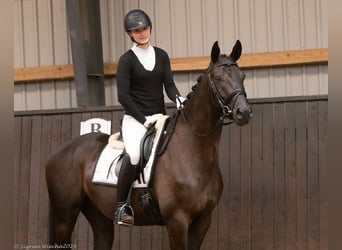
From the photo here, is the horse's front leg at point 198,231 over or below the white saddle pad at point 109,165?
below

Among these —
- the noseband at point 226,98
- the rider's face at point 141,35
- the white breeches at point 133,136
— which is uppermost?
the rider's face at point 141,35

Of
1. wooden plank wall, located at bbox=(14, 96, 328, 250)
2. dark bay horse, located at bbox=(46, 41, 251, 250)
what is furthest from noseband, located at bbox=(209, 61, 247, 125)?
wooden plank wall, located at bbox=(14, 96, 328, 250)

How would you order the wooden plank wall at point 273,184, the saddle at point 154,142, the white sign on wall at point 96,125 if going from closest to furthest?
the saddle at point 154,142, the wooden plank wall at point 273,184, the white sign on wall at point 96,125


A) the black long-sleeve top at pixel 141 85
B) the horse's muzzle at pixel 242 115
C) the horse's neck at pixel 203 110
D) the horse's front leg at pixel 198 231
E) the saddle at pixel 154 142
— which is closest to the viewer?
the horse's muzzle at pixel 242 115

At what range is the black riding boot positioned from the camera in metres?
5.00

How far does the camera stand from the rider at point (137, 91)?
5.02m

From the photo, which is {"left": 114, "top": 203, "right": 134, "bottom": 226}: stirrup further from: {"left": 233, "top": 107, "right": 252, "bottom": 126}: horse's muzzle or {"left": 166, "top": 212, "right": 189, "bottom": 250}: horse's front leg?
{"left": 233, "top": 107, "right": 252, "bottom": 126}: horse's muzzle

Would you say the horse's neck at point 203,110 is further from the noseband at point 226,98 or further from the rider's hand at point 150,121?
the rider's hand at point 150,121

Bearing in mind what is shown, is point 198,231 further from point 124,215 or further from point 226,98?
point 226,98

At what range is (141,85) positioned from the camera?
17.0 ft

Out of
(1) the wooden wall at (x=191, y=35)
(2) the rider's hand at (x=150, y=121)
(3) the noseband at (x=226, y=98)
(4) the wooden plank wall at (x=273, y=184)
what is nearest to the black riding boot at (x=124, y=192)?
(2) the rider's hand at (x=150, y=121)

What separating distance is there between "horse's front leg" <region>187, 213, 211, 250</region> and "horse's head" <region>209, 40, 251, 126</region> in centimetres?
89

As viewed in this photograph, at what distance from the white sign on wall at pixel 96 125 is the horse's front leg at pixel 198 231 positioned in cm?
282

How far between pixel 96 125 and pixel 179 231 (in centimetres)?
313
